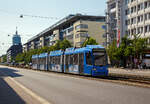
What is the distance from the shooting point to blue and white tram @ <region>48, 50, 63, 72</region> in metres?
36.8

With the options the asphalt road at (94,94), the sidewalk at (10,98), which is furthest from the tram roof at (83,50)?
Answer: the sidewalk at (10,98)

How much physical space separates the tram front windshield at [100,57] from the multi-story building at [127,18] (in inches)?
1523

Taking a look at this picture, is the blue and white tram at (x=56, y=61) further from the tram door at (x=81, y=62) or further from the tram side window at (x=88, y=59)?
the tram side window at (x=88, y=59)

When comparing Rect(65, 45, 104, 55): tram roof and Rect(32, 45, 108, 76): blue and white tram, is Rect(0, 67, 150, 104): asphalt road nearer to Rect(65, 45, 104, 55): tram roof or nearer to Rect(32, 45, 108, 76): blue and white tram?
Rect(32, 45, 108, 76): blue and white tram

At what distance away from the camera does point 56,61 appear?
39281mm

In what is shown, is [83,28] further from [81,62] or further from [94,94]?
[94,94]

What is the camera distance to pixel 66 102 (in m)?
10.4

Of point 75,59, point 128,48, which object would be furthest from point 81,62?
point 128,48

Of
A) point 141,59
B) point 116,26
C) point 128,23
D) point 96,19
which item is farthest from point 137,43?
point 96,19

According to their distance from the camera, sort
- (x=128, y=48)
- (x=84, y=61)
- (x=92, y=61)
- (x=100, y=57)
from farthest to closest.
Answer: (x=128, y=48), (x=84, y=61), (x=100, y=57), (x=92, y=61)

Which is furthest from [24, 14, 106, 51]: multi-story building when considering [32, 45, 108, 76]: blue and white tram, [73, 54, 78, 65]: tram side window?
[73, 54, 78, 65]: tram side window

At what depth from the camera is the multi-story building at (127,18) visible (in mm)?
63781

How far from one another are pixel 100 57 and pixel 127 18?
47948mm

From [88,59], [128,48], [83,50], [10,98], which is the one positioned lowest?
[10,98]
